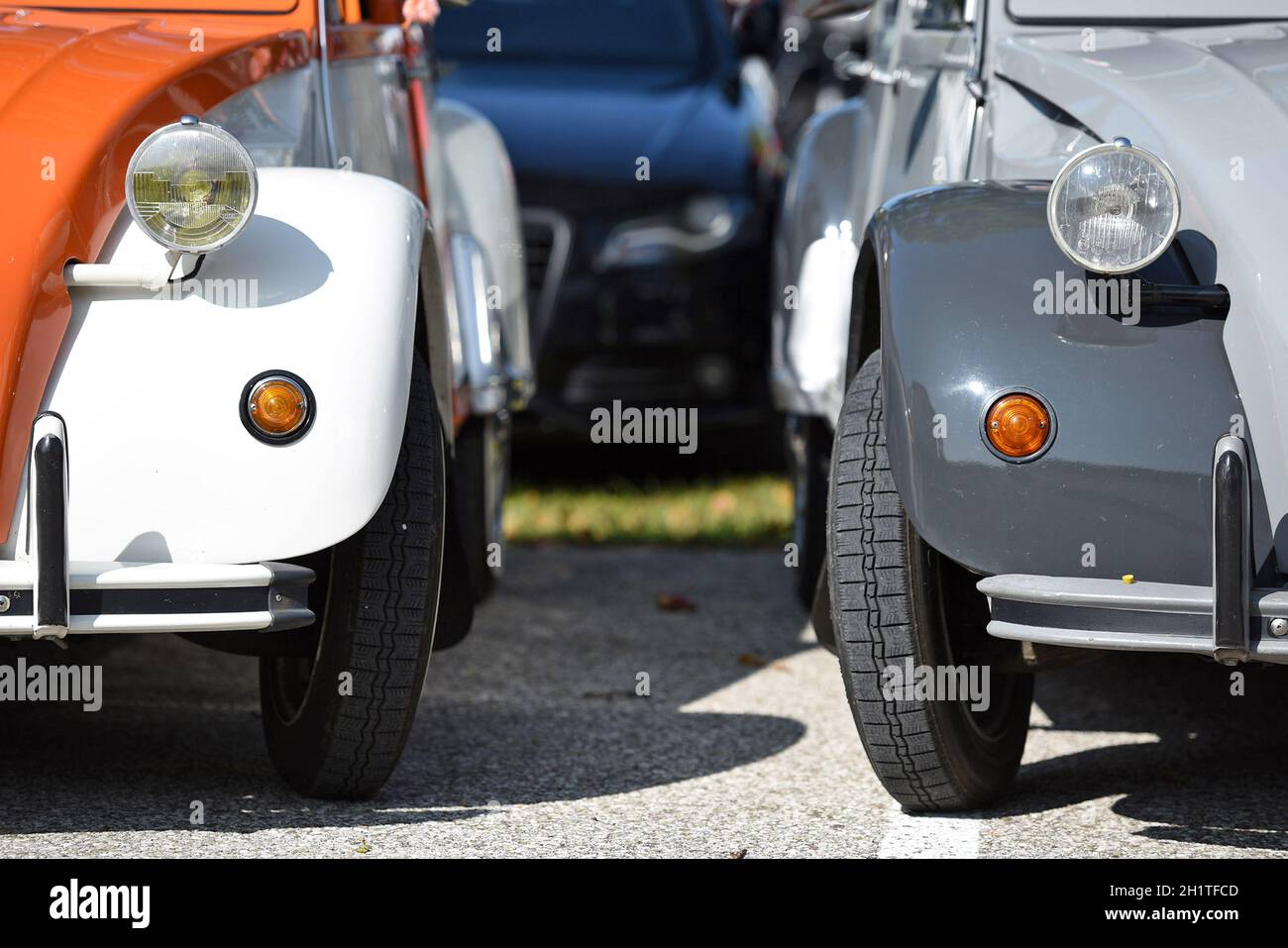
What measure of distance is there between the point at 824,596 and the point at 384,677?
879 millimetres

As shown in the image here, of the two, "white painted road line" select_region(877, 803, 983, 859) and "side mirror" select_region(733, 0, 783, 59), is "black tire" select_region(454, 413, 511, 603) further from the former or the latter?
"side mirror" select_region(733, 0, 783, 59)

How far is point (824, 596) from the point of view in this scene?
351cm

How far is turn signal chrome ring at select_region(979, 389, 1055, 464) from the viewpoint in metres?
2.94

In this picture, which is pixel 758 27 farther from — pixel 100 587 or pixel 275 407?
pixel 100 587

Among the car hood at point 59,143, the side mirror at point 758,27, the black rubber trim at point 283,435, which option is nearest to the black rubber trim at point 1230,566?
the black rubber trim at point 283,435

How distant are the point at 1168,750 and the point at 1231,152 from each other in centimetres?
144

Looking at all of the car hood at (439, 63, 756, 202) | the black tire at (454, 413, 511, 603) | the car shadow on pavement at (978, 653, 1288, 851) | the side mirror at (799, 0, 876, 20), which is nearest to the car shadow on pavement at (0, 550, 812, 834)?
the black tire at (454, 413, 511, 603)

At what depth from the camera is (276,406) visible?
300 centimetres

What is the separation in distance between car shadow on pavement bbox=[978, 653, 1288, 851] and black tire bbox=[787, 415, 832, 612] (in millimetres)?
847

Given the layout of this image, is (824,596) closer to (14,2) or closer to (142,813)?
(142,813)

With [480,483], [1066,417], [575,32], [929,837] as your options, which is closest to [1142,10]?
[1066,417]

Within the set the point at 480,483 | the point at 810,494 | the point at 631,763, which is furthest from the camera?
the point at 810,494
